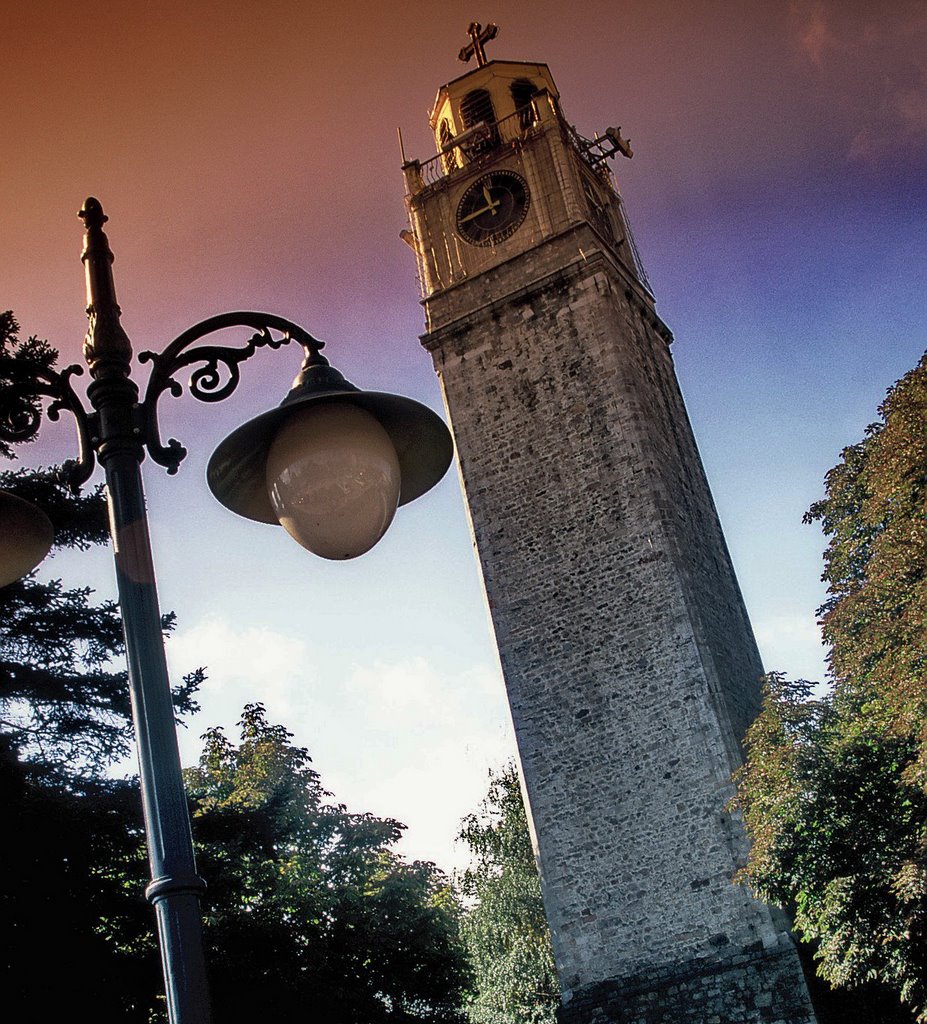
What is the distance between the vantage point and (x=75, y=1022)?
1066 cm

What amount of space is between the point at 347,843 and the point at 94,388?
23865 mm

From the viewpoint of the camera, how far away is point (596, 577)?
59.5ft

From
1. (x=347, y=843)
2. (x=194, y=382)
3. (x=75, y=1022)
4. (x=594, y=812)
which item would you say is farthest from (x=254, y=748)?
(x=194, y=382)


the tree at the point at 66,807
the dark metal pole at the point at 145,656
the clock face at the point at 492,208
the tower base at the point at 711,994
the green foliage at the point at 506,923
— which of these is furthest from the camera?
the green foliage at the point at 506,923

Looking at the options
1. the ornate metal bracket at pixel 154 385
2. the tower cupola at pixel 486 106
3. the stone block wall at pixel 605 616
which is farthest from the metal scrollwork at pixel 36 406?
the tower cupola at pixel 486 106

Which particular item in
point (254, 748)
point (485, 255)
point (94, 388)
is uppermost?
point (485, 255)

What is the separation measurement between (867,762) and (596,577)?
17.9 feet

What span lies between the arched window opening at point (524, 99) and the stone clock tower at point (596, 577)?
0.20 feet

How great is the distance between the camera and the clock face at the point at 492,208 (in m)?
21.4

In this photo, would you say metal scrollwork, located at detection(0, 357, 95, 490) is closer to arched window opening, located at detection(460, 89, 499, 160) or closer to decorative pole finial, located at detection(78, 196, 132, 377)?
decorative pole finial, located at detection(78, 196, 132, 377)

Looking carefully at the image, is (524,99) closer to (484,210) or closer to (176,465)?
(484,210)

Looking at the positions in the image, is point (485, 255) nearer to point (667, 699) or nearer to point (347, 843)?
point (667, 699)

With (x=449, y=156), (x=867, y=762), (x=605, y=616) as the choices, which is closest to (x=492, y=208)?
(x=449, y=156)

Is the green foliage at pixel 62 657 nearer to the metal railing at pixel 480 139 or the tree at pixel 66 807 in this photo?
the tree at pixel 66 807
